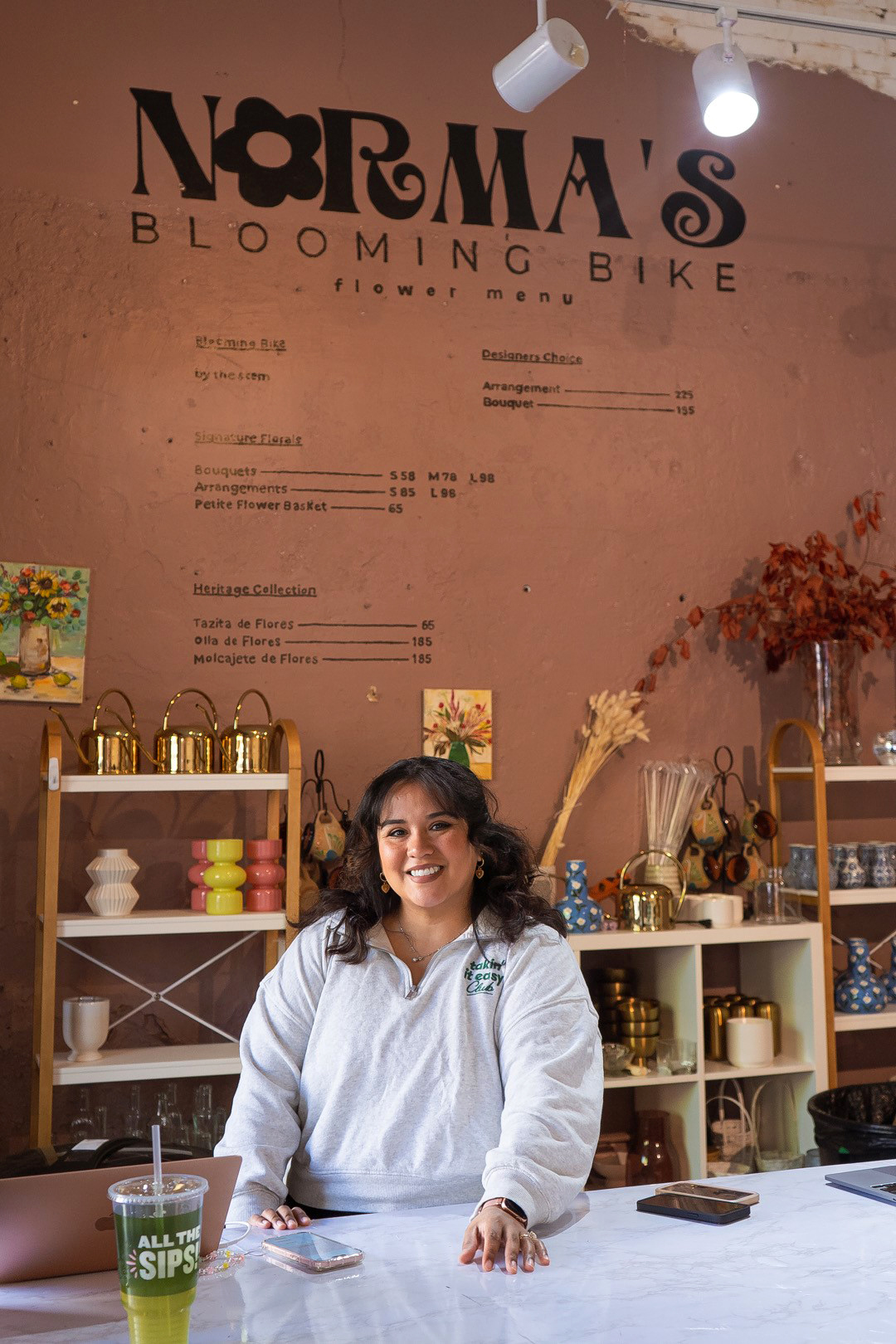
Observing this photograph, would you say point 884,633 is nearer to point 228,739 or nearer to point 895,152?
point 895,152

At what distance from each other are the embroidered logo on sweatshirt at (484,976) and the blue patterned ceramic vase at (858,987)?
1797 mm

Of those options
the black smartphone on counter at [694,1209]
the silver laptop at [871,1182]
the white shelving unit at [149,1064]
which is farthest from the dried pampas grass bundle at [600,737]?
the black smartphone on counter at [694,1209]

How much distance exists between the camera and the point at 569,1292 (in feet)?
4.87

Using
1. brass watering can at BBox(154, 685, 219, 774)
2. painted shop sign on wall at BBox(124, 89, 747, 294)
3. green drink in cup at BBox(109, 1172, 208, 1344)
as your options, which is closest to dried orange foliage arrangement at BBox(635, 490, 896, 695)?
painted shop sign on wall at BBox(124, 89, 747, 294)

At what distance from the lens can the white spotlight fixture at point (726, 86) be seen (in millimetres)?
3049

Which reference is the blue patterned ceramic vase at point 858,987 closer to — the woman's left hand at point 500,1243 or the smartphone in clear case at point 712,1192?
the smartphone in clear case at point 712,1192

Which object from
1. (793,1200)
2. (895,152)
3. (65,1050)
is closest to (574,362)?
(895,152)

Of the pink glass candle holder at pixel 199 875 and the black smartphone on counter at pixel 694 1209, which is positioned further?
the pink glass candle holder at pixel 199 875

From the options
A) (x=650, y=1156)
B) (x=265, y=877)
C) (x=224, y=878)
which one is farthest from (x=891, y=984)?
(x=224, y=878)

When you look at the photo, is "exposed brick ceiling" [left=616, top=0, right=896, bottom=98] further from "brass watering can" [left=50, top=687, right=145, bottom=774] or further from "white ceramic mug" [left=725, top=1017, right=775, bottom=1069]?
"white ceramic mug" [left=725, top=1017, right=775, bottom=1069]

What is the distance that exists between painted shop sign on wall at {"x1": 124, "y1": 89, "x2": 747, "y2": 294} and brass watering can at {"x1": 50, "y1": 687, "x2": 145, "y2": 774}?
4.48 feet

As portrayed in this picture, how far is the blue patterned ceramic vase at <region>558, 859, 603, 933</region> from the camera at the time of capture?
11.1ft

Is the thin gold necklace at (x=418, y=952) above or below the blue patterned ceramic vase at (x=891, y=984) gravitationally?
above

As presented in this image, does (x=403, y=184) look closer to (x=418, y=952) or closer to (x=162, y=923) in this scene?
(x=162, y=923)
